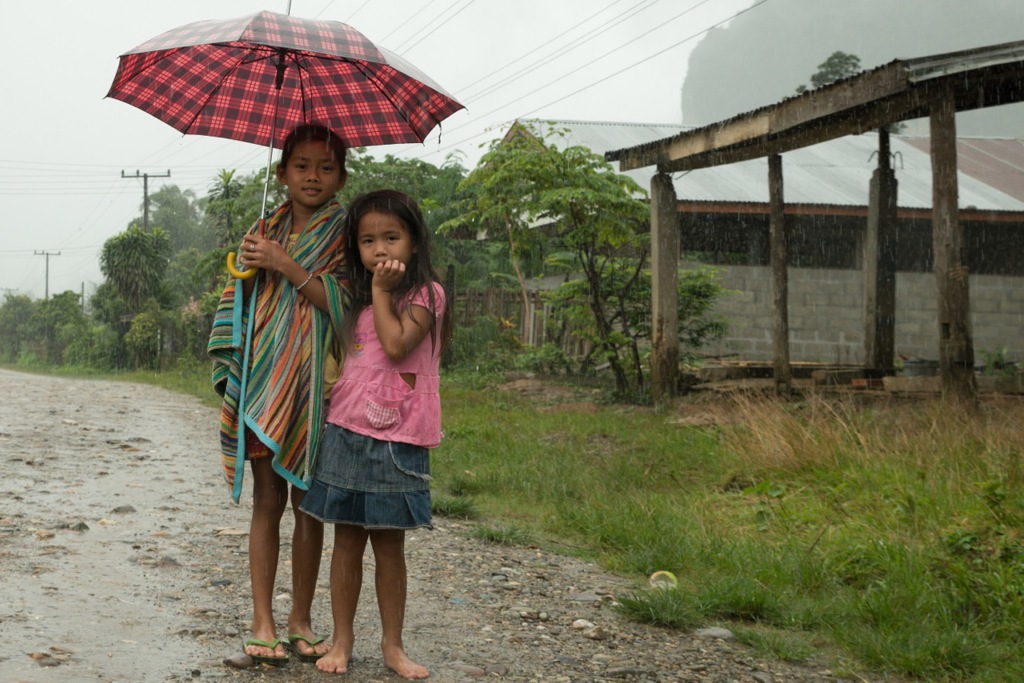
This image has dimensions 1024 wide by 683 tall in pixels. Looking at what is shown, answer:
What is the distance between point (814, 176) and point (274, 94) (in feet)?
54.7

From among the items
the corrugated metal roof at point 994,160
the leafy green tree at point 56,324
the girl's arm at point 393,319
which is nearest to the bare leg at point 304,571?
the girl's arm at point 393,319

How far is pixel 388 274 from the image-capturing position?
3.42 meters

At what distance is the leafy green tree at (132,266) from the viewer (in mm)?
38719

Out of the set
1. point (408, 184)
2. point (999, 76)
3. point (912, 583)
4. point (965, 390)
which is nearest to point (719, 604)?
point (912, 583)

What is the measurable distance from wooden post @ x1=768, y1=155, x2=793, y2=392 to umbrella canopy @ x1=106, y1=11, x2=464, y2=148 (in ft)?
27.8

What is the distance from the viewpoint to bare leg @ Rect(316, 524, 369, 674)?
138 inches

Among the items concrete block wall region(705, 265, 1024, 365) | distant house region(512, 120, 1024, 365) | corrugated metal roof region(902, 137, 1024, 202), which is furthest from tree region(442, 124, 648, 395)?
→ corrugated metal roof region(902, 137, 1024, 202)

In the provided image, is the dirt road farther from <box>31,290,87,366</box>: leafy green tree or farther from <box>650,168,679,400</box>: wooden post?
<box>31,290,87,366</box>: leafy green tree

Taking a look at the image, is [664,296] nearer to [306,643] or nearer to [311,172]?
[311,172]

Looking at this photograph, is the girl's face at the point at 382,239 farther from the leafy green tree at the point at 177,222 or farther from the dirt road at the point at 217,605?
the leafy green tree at the point at 177,222

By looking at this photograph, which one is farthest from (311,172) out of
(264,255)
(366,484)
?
(366,484)

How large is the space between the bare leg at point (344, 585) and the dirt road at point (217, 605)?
95 millimetres

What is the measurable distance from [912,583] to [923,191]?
1592 cm

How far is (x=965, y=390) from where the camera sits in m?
8.56
